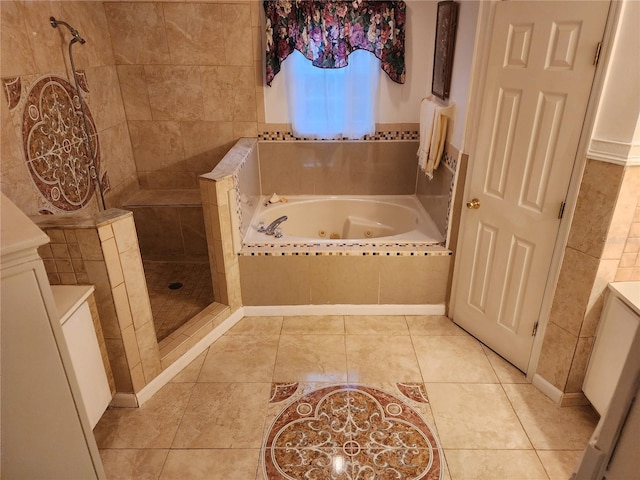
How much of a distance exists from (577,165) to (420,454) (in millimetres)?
1421

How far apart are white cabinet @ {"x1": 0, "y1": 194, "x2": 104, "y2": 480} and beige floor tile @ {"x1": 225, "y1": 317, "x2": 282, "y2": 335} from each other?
1.39 m

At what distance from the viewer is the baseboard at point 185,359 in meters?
2.17

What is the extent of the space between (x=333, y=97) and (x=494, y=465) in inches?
99.0

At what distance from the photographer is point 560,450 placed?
1.89m

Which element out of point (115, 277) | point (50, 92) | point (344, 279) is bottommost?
point (344, 279)

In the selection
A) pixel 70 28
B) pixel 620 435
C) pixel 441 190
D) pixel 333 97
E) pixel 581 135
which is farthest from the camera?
pixel 333 97

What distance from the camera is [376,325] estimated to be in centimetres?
275

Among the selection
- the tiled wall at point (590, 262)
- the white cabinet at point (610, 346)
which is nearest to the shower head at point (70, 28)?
the tiled wall at point (590, 262)

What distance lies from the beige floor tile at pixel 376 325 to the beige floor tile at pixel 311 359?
0.42 ft

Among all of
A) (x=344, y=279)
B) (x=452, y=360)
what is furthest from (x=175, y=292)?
(x=452, y=360)

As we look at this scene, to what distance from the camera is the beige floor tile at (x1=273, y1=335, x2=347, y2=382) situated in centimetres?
232

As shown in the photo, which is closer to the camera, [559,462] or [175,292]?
[559,462]

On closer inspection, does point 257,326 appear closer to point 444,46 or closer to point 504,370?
point 504,370

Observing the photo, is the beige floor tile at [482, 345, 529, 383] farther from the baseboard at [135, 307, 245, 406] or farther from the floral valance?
the floral valance
